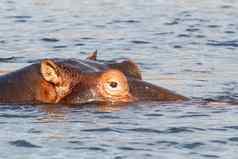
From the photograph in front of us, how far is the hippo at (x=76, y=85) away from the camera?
9219mm

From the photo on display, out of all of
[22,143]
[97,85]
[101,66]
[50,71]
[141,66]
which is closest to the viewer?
[22,143]

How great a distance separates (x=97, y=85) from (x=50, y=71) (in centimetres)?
48

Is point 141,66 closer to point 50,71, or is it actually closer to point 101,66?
point 101,66

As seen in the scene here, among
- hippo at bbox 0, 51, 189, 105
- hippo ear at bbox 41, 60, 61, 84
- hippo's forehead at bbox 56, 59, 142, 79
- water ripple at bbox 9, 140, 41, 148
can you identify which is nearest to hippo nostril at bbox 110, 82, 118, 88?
hippo at bbox 0, 51, 189, 105

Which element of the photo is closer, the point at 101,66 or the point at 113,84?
the point at 113,84

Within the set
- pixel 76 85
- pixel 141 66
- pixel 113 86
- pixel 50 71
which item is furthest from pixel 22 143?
pixel 141 66

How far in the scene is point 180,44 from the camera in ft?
47.2

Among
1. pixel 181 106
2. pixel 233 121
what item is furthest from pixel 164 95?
pixel 233 121

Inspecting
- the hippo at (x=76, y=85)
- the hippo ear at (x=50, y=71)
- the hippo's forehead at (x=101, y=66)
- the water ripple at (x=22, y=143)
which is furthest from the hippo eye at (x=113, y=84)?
the water ripple at (x=22, y=143)

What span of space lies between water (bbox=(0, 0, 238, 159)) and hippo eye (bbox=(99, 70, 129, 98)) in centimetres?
17

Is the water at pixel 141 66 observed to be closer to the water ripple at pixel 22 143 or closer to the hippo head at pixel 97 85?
the water ripple at pixel 22 143

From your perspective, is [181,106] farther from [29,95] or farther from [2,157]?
[2,157]

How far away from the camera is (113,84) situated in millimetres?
9336

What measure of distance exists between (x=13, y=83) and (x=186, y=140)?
6.36ft
